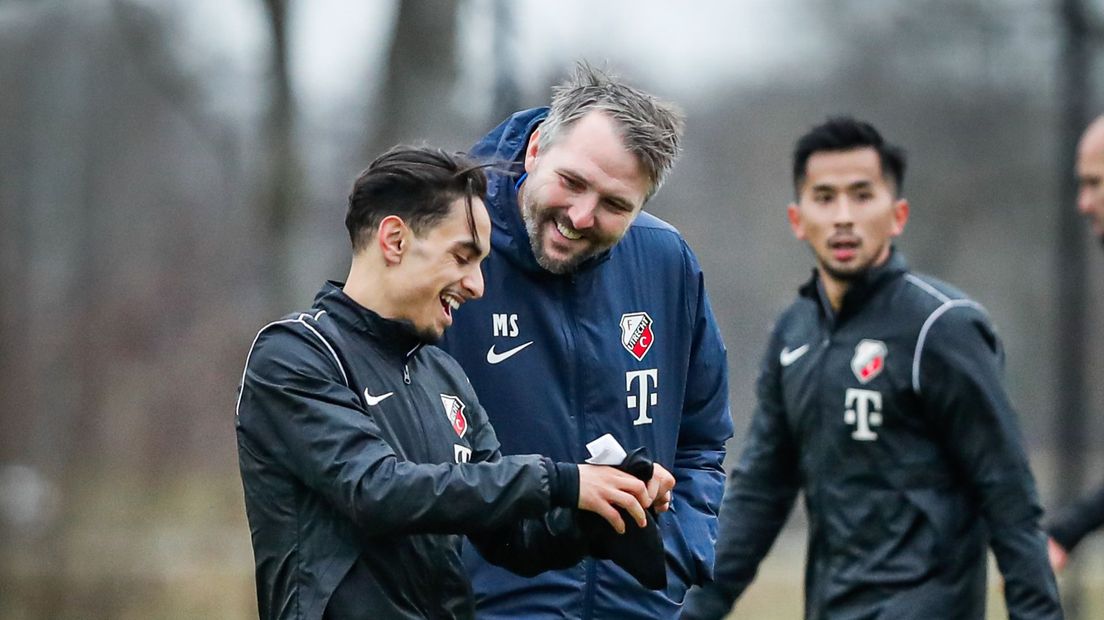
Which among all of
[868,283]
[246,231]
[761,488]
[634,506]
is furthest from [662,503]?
[246,231]

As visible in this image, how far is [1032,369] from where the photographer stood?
47.9 feet

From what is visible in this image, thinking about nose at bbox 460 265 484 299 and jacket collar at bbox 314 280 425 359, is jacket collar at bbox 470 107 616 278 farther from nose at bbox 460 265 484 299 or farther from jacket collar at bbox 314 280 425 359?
jacket collar at bbox 314 280 425 359

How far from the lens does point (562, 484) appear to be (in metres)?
3.44

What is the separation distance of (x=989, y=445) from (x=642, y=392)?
156 cm

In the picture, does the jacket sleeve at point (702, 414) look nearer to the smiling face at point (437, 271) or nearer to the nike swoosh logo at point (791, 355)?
the smiling face at point (437, 271)

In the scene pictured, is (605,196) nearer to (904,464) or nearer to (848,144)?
(904,464)

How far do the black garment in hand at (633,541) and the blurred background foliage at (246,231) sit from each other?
15.3 feet

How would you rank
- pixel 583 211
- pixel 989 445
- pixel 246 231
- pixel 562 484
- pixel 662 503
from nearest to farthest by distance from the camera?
pixel 562 484 < pixel 662 503 < pixel 583 211 < pixel 989 445 < pixel 246 231

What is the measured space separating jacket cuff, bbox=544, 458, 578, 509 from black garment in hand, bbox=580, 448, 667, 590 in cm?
A: 14

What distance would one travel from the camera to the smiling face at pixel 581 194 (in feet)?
13.3

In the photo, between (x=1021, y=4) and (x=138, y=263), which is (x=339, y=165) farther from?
(x=1021, y=4)

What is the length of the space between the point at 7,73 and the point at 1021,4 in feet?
25.0

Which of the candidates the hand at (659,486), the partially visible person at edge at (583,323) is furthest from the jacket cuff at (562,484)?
the partially visible person at edge at (583,323)

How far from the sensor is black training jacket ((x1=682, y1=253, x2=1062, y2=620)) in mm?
5309
